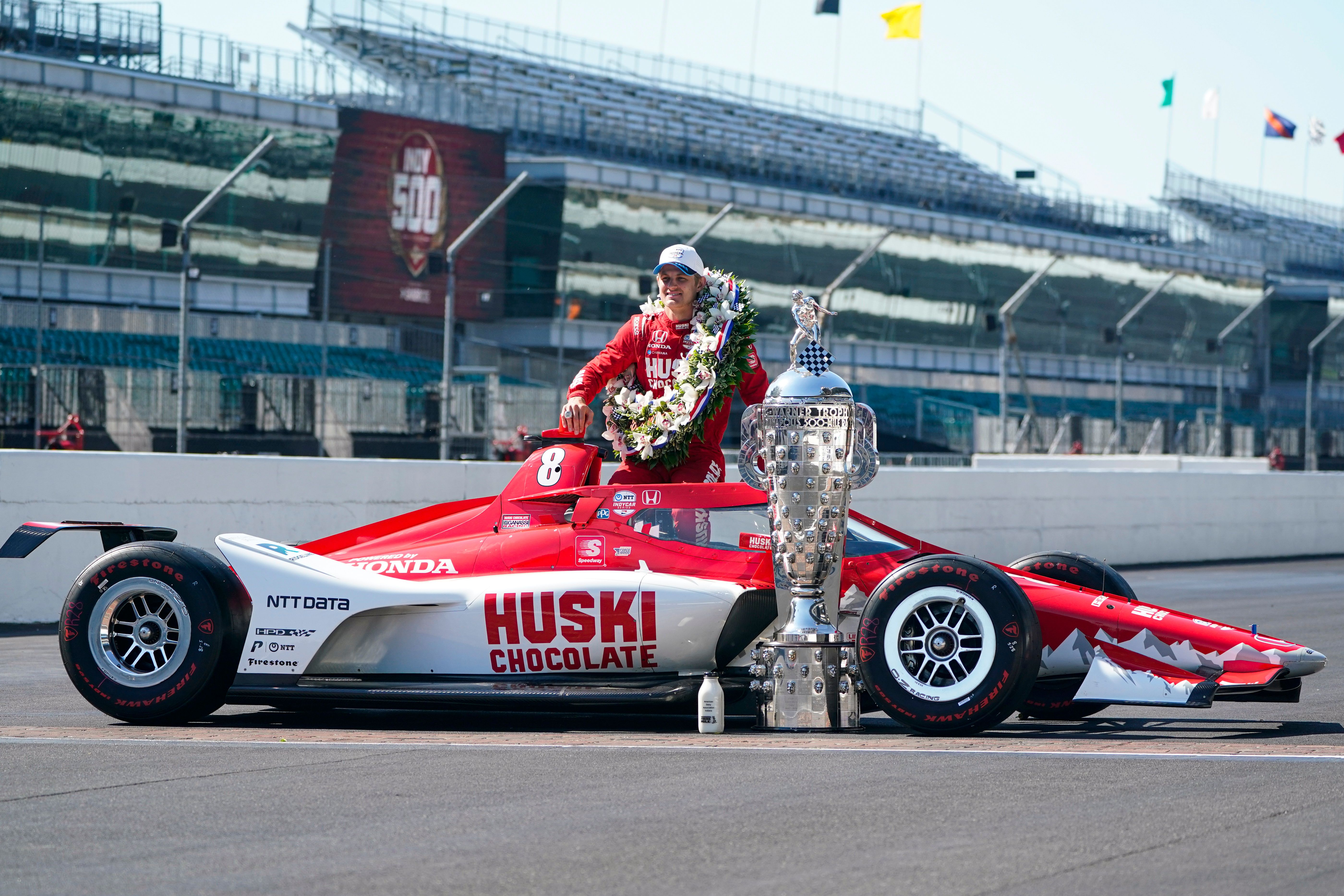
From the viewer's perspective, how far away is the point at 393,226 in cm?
3469

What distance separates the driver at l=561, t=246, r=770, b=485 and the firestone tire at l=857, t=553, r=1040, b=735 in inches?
64.4

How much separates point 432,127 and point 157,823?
32.9 m

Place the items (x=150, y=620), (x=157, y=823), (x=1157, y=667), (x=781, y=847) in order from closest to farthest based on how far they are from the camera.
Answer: (x=781, y=847) → (x=157, y=823) → (x=1157, y=667) → (x=150, y=620)

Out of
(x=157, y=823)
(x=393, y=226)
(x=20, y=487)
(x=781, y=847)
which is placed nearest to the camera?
(x=781, y=847)

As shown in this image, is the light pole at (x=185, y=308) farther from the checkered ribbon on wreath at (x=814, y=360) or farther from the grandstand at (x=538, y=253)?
the checkered ribbon on wreath at (x=814, y=360)

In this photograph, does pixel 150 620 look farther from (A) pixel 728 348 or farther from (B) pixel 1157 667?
(B) pixel 1157 667

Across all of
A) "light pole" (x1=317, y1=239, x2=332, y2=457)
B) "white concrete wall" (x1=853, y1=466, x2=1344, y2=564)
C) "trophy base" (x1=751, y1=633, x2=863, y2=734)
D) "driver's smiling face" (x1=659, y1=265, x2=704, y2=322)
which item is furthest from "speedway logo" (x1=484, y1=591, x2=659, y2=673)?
"light pole" (x1=317, y1=239, x2=332, y2=457)

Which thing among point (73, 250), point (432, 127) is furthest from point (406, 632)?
point (432, 127)

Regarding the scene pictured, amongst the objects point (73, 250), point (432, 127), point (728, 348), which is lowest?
point (728, 348)

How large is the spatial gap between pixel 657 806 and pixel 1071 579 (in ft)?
10.5

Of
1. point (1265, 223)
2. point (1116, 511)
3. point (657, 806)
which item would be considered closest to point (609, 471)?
point (1116, 511)

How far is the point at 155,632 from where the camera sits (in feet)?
23.4

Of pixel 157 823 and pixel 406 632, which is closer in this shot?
pixel 157 823

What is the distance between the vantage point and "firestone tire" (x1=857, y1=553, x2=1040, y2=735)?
6.41 metres
